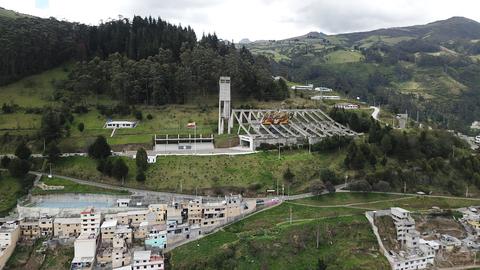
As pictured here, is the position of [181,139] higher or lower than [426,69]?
lower

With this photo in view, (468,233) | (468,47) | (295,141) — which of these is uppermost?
(468,47)

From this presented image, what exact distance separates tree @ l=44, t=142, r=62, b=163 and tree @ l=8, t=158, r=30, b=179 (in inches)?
100

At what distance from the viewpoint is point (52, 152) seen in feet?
145

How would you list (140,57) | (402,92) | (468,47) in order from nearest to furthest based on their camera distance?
(140,57) → (402,92) → (468,47)

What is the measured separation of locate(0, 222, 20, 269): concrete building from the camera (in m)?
33.0

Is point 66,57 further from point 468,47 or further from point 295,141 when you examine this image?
point 468,47

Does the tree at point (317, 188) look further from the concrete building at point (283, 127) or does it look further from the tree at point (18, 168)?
the tree at point (18, 168)

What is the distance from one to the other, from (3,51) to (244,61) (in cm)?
3518

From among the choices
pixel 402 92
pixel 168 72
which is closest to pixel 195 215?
pixel 168 72

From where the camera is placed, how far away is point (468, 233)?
3975cm

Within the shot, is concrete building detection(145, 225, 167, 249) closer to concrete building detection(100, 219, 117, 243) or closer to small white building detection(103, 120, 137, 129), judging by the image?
concrete building detection(100, 219, 117, 243)

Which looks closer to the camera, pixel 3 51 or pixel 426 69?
pixel 3 51

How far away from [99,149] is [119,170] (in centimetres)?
410

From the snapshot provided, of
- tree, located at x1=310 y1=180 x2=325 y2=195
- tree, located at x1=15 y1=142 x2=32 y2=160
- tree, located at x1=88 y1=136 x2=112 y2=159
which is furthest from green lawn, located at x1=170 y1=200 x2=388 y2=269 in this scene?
tree, located at x1=15 y1=142 x2=32 y2=160
